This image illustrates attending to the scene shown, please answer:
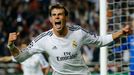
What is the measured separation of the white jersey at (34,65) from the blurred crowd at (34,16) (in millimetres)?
3593

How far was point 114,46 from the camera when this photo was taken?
9.25 meters

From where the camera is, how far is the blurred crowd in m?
16.6

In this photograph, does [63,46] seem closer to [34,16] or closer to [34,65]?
[34,65]

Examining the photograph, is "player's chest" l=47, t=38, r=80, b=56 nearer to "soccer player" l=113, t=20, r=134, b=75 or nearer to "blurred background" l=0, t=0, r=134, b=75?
"soccer player" l=113, t=20, r=134, b=75

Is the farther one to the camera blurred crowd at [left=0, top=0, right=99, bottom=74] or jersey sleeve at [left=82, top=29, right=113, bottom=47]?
blurred crowd at [left=0, top=0, right=99, bottom=74]

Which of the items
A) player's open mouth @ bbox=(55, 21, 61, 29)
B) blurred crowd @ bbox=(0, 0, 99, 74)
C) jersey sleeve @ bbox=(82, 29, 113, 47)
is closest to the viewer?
player's open mouth @ bbox=(55, 21, 61, 29)

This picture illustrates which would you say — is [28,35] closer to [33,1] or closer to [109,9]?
[33,1]

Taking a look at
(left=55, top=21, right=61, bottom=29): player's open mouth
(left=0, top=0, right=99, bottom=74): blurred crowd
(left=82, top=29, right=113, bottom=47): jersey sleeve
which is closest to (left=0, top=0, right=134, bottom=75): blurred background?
(left=0, top=0, right=99, bottom=74): blurred crowd

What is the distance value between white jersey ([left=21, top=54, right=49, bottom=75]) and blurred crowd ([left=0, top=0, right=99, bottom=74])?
11.8ft

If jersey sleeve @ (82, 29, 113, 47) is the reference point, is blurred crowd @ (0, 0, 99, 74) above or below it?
below

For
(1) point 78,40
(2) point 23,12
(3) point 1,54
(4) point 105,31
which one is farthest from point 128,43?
(2) point 23,12

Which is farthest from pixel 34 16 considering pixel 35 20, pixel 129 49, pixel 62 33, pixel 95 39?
pixel 62 33

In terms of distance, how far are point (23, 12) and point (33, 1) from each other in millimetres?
499

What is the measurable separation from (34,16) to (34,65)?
572 cm
